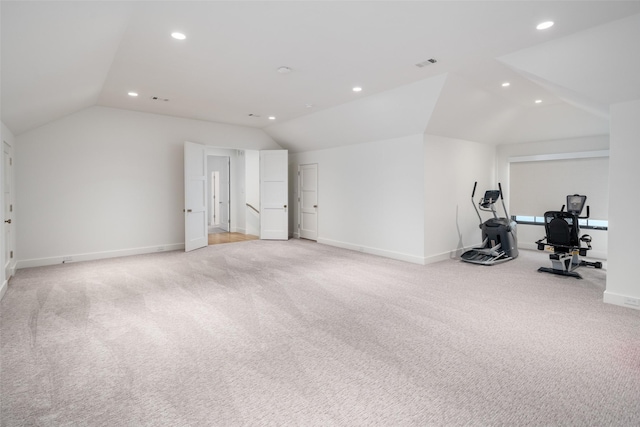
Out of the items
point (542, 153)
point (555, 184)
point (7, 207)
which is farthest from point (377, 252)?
point (7, 207)

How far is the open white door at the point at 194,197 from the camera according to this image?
6949 mm

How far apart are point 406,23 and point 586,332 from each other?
344cm

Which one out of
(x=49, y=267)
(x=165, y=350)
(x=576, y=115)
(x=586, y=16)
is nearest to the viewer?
(x=165, y=350)

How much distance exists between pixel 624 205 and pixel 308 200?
636cm

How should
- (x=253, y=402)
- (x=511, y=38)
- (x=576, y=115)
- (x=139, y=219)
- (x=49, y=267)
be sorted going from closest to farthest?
(x=253, y=402), (x=511, y=38), (x=49, y=267), (x=576, y=115), (x=139, y=219)

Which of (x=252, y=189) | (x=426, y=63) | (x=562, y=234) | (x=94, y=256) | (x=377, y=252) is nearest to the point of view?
(x=426, y=63)

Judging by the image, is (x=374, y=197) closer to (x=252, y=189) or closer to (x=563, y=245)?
(x=563, y=245)

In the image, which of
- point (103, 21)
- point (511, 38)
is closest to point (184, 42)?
point (103, 21)

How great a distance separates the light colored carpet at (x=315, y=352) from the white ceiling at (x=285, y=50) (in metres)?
2.44

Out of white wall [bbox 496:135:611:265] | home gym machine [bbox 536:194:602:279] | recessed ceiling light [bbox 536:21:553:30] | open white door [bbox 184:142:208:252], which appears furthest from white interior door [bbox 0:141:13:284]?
white wall [bbox 496:135:611:265]

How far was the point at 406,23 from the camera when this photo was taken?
3158 millimetres

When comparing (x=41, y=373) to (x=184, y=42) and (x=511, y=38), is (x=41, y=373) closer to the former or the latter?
(x=184, y=42)

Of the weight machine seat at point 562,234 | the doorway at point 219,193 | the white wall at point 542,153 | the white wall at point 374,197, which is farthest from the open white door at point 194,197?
the white wall at point 542,153

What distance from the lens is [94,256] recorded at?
20.6ft
